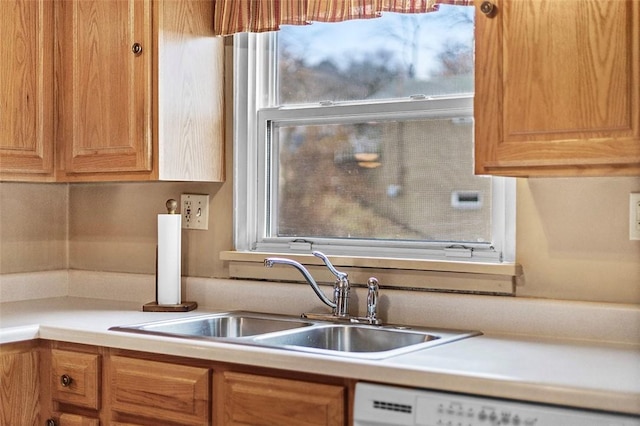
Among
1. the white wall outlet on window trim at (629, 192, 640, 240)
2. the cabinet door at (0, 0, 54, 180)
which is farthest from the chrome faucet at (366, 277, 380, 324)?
the cabinet door at (0, 0, 54, 180)

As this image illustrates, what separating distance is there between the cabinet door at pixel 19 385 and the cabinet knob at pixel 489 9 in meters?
1.58

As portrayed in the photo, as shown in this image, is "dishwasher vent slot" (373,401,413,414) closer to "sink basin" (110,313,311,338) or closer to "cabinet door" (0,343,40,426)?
"sink basin" (110,313,311,338)

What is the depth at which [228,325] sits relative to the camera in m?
2.72

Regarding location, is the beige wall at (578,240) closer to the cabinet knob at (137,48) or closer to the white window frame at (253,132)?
the white window frame at (253,132)

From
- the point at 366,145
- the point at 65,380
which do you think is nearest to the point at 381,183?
the point at 366,145

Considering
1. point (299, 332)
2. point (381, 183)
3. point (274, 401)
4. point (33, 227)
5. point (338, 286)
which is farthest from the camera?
point (33, 227)

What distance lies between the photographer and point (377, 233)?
272 centimetres

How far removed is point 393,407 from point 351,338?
2.05 ft

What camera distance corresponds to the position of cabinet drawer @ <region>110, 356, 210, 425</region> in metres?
2.19

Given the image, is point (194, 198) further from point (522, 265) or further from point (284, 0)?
point (522, 265)

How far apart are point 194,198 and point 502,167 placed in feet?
4.12

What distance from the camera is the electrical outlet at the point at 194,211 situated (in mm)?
2975

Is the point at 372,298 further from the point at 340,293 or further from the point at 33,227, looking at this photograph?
the point at 33,227

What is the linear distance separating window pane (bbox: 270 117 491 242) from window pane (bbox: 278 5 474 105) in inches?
4.4
